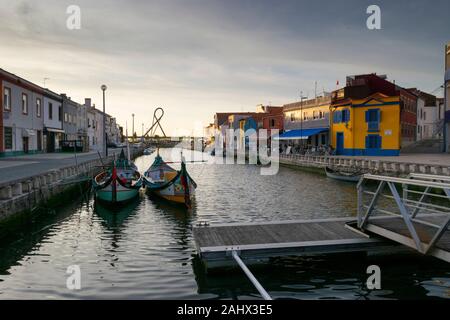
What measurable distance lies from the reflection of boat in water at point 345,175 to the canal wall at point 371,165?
1.12 metres

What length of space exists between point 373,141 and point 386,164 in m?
17.4

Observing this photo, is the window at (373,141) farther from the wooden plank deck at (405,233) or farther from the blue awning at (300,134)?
the wooden plank deck at (405,233)

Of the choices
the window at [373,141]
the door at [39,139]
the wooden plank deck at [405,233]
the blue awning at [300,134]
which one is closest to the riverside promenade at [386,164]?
the blue awning at [300,134]

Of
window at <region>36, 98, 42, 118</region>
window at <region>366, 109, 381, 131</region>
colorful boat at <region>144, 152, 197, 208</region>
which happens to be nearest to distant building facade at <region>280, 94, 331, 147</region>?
window at <region>366, 109, 381, 131</region>

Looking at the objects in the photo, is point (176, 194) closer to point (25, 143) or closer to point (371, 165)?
point (371, 165)

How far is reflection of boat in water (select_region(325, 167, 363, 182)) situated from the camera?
33.1 meters

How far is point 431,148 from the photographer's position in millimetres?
51906

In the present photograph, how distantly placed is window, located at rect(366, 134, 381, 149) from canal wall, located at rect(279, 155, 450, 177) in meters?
7.22

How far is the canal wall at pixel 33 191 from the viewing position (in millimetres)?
15657

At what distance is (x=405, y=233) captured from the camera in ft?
34.1

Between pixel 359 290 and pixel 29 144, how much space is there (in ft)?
132

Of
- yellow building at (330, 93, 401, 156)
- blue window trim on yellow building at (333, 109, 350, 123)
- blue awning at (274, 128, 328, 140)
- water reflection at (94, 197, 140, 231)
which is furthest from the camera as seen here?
blue awning at (274, 128, 328, 140)

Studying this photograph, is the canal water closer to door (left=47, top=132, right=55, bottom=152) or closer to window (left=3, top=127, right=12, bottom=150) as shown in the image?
window (left=3, top=127, right=12, bottom=150)
